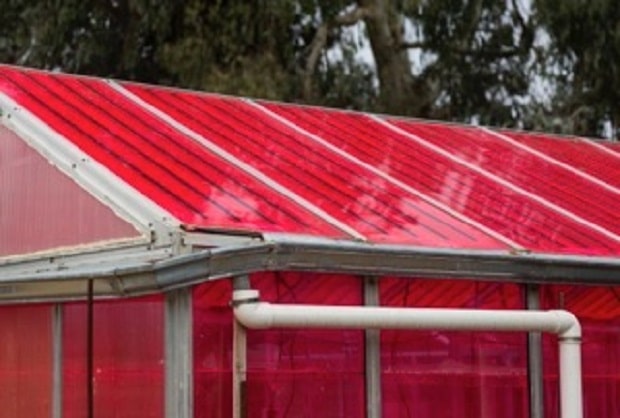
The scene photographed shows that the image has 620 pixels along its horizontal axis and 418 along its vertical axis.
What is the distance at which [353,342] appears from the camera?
752cm

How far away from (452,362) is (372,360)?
593 millimetres

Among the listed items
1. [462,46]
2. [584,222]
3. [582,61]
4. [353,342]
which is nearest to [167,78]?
[462,46]

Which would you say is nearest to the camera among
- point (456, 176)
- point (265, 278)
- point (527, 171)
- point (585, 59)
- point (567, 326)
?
point (265, 278)

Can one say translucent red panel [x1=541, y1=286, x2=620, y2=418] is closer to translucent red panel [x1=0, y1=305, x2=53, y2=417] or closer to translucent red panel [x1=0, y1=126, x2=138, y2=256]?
translucent red panel [x1=0, y1=126, x2=138, y2=256]

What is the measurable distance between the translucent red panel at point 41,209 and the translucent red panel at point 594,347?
2.67 metres

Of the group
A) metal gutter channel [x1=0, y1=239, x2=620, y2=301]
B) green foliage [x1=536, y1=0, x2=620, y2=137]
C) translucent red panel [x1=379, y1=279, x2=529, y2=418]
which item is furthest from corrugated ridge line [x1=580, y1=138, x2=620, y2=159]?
green foliage [x1=536, y1=0, x2=620, y2=137]

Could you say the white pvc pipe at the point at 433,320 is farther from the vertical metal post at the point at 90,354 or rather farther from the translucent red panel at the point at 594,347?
the vertical metal post at the point at 90,354

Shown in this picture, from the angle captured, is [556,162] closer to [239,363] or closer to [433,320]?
[433,320]

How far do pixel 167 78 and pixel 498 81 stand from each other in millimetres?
5558

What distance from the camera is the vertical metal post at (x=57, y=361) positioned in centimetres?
757

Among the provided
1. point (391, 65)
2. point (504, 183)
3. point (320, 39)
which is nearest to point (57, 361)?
point (504, 183)

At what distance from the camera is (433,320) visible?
23.6 feet

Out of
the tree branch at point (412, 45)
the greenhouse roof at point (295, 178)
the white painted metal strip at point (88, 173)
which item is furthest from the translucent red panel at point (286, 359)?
the tree branch at point (412, 45)

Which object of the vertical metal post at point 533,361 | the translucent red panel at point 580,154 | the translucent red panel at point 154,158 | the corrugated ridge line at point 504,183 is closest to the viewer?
the translucent red panel at point 154,158
